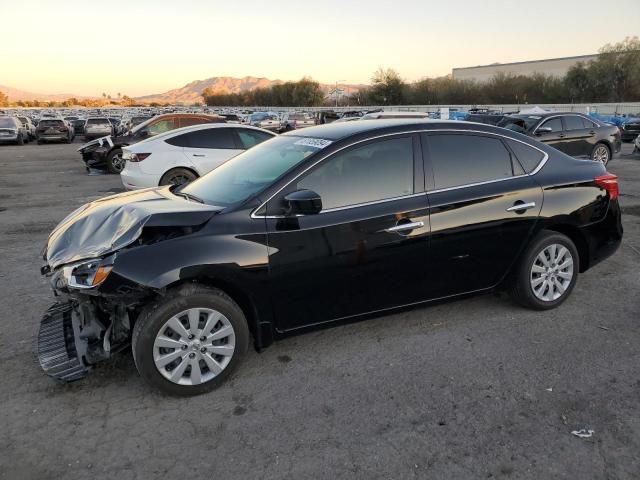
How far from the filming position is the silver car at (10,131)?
2755cm

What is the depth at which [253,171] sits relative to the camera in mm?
4168

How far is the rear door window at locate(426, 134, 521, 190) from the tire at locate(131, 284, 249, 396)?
6.23 feet

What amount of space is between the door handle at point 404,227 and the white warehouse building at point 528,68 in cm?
8832

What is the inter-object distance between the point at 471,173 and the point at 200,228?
2237mm

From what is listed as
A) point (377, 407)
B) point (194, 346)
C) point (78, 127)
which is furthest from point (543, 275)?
point (78, 127)

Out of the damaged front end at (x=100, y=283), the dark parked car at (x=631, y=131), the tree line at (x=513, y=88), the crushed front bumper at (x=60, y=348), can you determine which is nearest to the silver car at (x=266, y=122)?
the dark parked car at (x=631, y=131)

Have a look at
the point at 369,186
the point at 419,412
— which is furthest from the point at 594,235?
the point at 419,412

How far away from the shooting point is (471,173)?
13.9 feet

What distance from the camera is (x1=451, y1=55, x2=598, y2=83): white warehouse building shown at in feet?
280

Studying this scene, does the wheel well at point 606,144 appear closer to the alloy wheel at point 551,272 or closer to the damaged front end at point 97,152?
the alloy wheel at point 551,272

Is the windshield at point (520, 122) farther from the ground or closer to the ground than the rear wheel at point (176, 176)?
farther from the ground

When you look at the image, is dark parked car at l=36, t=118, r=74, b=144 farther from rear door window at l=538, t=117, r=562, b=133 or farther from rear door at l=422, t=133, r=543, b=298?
rear door at l=422, t=133, r=543, b=298

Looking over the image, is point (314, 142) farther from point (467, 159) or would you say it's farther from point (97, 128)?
point (97, 128)

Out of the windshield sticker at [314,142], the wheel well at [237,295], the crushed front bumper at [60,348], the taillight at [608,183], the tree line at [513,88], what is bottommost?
the crushed front bumper at [60,348]
